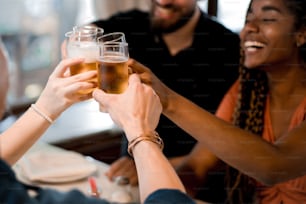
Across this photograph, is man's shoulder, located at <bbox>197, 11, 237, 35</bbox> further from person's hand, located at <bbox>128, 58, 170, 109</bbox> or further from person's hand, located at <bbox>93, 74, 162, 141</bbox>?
person's hand, located at <bbox>93, 74, 162, 141</bbox>

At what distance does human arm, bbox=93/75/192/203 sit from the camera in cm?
53

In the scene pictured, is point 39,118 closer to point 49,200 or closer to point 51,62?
point 49,200

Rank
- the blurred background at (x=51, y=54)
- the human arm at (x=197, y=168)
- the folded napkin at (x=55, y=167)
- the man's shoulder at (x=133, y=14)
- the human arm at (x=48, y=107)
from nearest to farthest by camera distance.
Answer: the human arm at (x=48, y=107)
the folded napkin at (x=55, y=167)
the human arm at (x=197, y=168)
the man's shoulder at (x=133, y=14)
the blurred background at (x=51, y=54)

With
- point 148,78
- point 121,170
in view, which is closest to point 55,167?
point 121,170

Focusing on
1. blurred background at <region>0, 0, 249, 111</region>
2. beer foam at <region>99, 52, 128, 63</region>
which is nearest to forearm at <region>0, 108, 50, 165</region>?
beer foam at <region>99, 52, 128, 63</region>

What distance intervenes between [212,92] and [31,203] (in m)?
0.89

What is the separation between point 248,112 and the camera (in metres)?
1.03

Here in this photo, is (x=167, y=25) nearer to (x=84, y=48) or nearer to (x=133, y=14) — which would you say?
(x=133, y=14)

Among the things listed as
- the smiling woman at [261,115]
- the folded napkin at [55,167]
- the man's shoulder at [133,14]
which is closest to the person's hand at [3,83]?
the smiling woman at [261,115]

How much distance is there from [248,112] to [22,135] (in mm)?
477

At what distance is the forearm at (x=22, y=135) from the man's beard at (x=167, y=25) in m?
0.72

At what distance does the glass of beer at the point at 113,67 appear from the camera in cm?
64

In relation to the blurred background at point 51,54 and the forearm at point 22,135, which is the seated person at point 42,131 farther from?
Answer: the blurred background at point 51,54

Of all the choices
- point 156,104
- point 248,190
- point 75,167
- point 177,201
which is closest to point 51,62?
point 75,167
